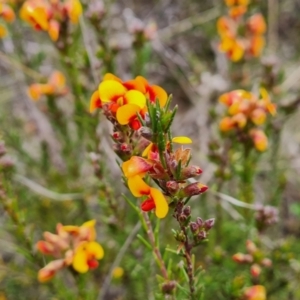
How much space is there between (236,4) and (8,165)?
1267 mm

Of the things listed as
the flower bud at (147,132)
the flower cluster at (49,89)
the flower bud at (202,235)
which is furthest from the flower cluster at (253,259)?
the flower cluster at (49,89)

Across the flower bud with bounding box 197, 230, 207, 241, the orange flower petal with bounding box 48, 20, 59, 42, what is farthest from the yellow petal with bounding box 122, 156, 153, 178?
the orange flower petal with bounding box 48, 20, 59, 42

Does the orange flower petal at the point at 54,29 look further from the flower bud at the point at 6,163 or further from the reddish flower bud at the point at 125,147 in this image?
the reddish flower bud at the point at 125,147

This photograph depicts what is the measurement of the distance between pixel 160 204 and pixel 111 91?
277 mm

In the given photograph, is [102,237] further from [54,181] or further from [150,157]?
[150,157]

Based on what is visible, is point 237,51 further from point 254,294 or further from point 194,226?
point 194,226

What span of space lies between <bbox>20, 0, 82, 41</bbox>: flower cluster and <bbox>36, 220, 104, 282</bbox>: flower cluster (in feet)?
2.33

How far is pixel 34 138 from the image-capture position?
3520 mm

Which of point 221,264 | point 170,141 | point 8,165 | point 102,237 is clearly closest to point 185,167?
point 170,141

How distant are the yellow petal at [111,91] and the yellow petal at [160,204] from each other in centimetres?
23

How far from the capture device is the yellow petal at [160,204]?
977 millimetres

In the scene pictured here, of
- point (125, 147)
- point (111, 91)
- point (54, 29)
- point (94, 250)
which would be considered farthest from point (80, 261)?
point (54, 29)

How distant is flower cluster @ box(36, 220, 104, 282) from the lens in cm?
142

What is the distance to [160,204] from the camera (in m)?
0.98
